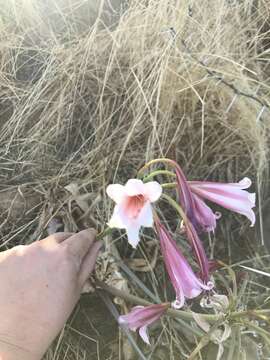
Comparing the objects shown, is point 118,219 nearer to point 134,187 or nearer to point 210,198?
point 134,187

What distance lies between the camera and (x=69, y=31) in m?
1.25

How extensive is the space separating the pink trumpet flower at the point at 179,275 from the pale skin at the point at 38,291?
19 cm

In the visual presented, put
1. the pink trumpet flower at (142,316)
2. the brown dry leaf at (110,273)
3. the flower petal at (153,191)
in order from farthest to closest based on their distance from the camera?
the brown dry leaf at (110,273), the pink trumpet flower at (142,316), the flower petal at (153,191)

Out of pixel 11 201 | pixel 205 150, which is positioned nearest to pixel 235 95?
pixel 205 150

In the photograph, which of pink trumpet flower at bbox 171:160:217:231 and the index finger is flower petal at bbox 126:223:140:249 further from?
the index finger

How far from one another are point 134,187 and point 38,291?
0.28 meters

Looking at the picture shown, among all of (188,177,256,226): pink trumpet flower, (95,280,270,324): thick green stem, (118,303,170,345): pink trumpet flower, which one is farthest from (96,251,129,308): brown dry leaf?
(188,177,256,226): pink trumpet flower

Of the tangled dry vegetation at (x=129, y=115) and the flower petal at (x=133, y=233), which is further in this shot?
the tangled dry vegetation at (x=129, y=115)

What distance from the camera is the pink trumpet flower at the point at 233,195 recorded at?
0.85 meters

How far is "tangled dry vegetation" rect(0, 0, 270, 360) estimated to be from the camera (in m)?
1.15

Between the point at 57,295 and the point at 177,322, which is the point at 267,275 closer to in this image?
the point at 177,322

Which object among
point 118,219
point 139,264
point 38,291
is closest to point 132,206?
point 118,219

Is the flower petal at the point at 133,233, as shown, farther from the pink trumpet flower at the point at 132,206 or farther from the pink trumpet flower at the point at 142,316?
the pink trumpet flower at the point at 142,316

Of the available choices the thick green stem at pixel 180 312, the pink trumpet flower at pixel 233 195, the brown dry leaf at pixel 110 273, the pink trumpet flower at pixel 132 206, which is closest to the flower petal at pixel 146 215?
the pink trumpet flower at pixel 132 206
